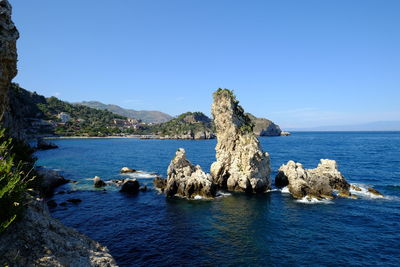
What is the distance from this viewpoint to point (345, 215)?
3422 cm

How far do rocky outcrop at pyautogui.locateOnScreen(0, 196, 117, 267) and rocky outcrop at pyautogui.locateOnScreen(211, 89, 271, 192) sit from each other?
3902 centimetres

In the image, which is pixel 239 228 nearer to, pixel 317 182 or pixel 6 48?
pixel 317 182

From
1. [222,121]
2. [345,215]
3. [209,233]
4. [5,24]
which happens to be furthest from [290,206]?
[5,24]

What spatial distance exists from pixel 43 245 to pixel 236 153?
147 feet

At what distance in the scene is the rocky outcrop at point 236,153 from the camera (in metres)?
47.8

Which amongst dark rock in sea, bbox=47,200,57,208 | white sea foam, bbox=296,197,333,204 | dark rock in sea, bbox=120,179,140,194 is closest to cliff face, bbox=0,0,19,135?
dark rock in sea, bbox=47,200,57,208

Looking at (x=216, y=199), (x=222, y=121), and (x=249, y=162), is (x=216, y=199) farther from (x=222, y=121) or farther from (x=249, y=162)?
(x=222, y=121)

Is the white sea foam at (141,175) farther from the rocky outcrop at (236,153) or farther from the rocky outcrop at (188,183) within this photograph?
the rocky outcrop at (236,153)

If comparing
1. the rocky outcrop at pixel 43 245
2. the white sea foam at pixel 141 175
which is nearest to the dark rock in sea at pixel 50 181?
the white sea foam at pixel 141 175

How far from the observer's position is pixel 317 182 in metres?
44.2

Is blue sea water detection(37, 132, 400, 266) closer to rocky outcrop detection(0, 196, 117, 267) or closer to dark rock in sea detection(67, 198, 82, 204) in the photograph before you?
dark rock in sea detection(67, 198, 82, 204)

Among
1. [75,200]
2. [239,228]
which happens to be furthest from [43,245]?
[75,200]

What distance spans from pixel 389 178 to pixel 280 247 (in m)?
46.0

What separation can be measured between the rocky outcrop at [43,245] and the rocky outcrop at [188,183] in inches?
1290
